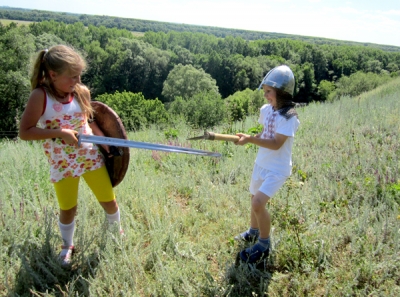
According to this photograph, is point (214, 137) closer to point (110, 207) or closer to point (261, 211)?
point (261, 211)

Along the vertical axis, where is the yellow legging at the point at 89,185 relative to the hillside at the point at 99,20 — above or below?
below

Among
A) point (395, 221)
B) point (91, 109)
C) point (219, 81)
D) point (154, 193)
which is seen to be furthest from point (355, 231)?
point (219, 81)

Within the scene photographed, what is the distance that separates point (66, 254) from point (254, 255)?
5.35 ft

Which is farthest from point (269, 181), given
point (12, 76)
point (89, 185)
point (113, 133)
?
point (12, 76)

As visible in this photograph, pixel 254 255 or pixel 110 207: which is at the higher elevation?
pixel 110 207

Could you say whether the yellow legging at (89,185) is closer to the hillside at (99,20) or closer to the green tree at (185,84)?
the green tree at (185,84)

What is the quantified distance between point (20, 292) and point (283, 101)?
100 inches

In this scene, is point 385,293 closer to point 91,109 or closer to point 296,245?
point 296,245

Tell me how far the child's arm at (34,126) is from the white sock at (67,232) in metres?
0.84

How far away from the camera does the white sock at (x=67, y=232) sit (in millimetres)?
2488

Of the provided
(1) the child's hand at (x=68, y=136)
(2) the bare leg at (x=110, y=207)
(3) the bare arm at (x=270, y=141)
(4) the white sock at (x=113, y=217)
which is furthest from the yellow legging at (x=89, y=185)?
(3) the bare arm at (x=270, y=141)

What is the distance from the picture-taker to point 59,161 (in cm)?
225

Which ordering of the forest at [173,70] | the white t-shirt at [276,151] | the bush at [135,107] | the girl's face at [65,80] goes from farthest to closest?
the bush at [135,107] → the forest at [173,70] → the white t-shirt at [276,151] → the girl's face at [65,80]

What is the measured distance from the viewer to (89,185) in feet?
8.00
